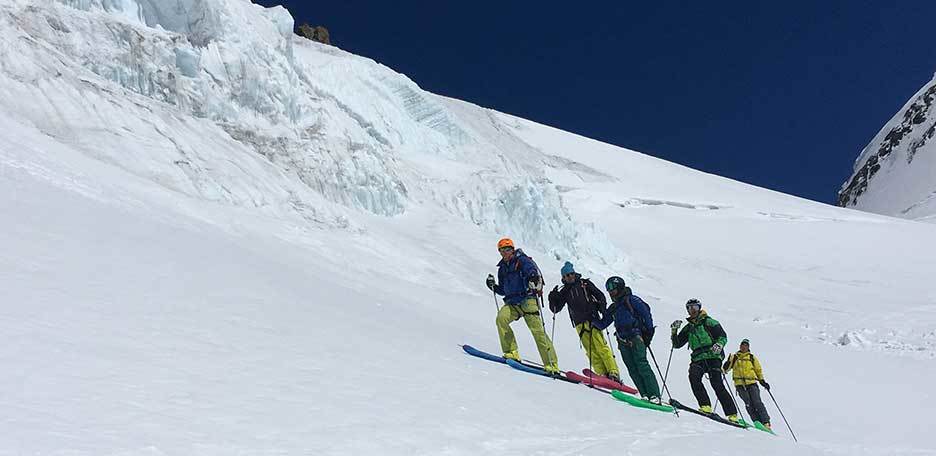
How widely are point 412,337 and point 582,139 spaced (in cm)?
6250

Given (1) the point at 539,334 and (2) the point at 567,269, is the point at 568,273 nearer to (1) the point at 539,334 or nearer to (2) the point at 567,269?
(2) the point at 567,269

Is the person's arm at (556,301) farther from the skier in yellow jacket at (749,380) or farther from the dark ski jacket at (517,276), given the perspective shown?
the skier in yellow jacket at (749,380)

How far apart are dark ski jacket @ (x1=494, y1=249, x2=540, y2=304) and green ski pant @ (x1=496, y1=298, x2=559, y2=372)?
0.32 ft

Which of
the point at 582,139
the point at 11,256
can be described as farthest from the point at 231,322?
the point at 582,139

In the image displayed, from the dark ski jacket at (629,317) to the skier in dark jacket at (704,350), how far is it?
1.60 ft

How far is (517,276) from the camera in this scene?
8.16 m

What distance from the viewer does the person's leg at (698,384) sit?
8398 millimetres

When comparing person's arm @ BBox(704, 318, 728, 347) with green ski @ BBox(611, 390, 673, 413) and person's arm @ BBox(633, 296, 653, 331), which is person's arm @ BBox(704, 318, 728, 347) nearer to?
person's arm @ BBox(633, 296, 653, 331)

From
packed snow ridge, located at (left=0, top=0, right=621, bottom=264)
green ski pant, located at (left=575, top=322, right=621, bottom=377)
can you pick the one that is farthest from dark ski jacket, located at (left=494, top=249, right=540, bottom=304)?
packed snow ridge, located at (left=0, top=0, right=621, bottom=264)

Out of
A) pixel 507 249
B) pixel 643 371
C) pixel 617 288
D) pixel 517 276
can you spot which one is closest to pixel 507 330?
pixel 517 276

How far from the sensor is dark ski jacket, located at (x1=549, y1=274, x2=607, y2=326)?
8344mm

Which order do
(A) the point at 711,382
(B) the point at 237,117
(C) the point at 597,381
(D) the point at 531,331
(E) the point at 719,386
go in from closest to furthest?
(C) the point at 597,381
(D) the point at 531,331
(E) the point at 719,386
(A) the point at 711,382
(B) the point at 237,117

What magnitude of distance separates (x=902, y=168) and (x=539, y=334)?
164m

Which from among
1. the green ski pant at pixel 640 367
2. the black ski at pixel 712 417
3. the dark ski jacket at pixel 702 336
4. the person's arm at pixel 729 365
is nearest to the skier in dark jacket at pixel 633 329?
the green ski pant at pixel 640 367
